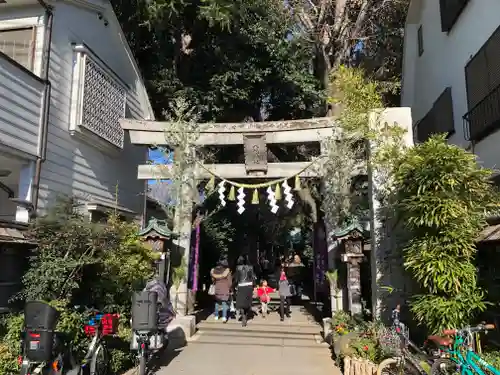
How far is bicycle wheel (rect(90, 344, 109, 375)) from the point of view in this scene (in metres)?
6.46

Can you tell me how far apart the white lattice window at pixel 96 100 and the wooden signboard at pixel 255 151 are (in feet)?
12.4

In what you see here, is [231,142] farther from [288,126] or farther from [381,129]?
[381,129]

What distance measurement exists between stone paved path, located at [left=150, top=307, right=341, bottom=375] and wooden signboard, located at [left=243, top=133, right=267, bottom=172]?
165 inches

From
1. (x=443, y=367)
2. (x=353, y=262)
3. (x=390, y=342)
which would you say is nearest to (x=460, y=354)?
(x=443, y=367)

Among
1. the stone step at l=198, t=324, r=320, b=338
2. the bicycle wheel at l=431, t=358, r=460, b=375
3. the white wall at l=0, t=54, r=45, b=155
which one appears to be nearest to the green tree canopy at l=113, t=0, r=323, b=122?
the white wall at l=0, t=54, r=45, b=155

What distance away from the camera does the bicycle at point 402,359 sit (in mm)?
5750

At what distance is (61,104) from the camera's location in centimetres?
1038

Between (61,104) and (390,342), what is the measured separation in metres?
8.61

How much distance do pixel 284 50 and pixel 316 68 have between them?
2.92m

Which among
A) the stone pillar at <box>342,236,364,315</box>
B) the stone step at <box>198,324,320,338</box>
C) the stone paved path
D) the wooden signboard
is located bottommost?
the stone paved path

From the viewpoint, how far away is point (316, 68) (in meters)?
19.7

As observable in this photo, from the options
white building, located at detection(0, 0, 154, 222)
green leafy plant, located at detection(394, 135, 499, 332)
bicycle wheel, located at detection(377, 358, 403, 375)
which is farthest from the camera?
white building, located at detection(0, 0, 154, 222)

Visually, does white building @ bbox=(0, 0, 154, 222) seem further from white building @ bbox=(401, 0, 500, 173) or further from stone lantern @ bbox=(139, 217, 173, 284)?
white building @ bbox=(401, 0, 500, 173)

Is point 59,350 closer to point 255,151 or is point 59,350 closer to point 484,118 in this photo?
point 255,151
